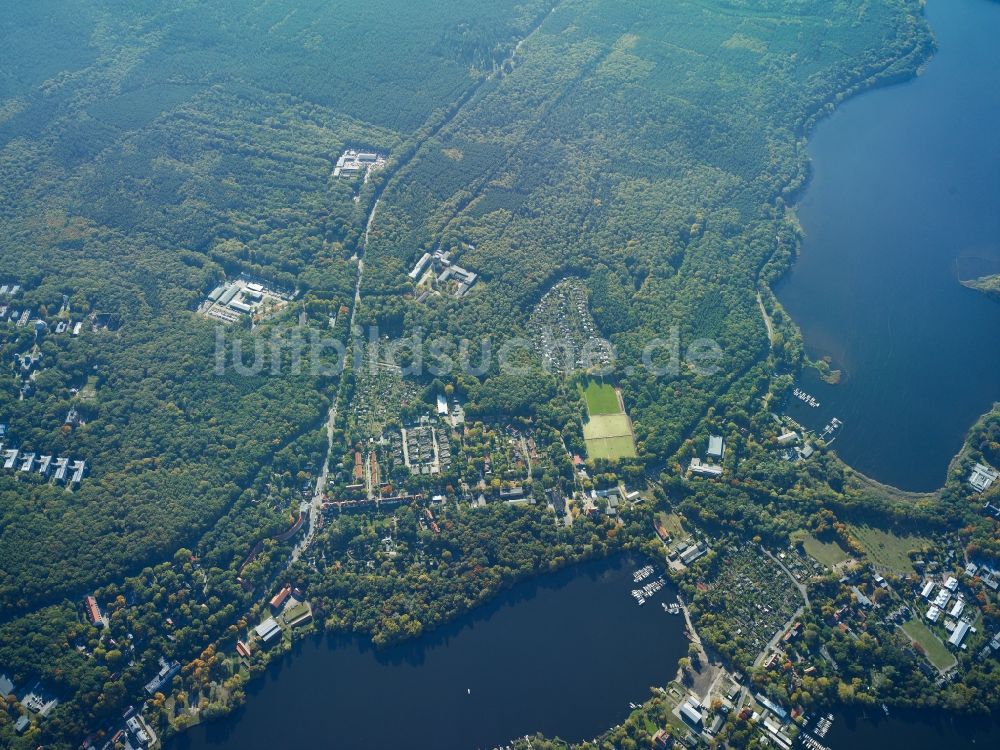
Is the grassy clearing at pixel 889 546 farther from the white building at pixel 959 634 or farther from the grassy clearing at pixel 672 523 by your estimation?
the grassy clearing at pixel 672 523

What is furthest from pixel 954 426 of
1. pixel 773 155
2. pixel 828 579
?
pixel 773 155

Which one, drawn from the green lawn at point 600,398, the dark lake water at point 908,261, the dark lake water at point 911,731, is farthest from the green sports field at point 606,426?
the dark lake water at point 911,731

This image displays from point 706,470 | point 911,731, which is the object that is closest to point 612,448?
point 706,470

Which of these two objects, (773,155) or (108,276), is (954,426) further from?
(108,276)

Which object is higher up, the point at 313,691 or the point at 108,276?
the point at 108,276

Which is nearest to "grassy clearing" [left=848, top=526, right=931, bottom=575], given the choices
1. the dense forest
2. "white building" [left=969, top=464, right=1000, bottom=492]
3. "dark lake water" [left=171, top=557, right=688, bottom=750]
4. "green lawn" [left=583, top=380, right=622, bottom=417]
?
the dense forest

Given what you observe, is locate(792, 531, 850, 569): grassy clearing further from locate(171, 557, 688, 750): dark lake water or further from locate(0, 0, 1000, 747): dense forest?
locate(171, 557, 688, 750): dark lake water
